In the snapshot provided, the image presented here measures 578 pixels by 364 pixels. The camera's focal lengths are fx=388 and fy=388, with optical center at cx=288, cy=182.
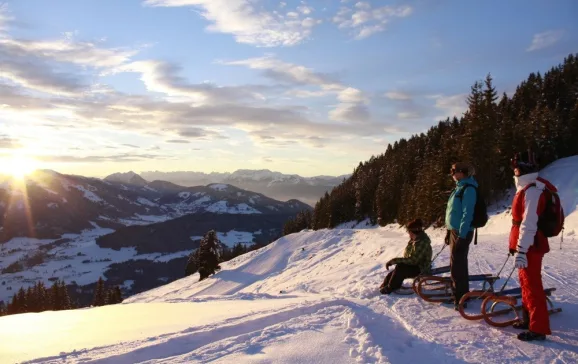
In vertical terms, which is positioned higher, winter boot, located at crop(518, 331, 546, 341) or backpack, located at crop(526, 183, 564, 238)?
backpack, located at crop(526, 183, 564, 238)

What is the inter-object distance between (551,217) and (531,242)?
0.48 m

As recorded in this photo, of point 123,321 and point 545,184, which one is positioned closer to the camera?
point 545,184

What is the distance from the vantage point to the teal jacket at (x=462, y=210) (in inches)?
282

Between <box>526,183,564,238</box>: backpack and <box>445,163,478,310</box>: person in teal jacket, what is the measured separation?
4.56 feet

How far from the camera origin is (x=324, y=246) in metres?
40.2

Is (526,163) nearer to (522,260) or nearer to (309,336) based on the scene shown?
(522,260)

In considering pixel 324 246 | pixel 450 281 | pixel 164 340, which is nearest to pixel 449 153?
pixel 324 246

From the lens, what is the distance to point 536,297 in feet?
19.6

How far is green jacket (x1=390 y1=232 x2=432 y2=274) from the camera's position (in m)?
9.62

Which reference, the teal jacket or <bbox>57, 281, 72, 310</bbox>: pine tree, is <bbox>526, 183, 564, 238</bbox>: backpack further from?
<bbox>57, 281, 72, 310</bbox>: pine tree

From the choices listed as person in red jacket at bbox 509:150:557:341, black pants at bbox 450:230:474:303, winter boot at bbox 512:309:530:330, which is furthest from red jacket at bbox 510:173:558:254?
black pants at bbox 450:230:474:303

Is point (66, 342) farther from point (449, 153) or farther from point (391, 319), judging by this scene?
point (449, 153)

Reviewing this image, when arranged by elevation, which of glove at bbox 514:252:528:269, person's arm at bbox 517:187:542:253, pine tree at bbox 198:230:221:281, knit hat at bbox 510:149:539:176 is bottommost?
pine tree at bbox 198:230:221:281

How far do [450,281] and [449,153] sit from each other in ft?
133
